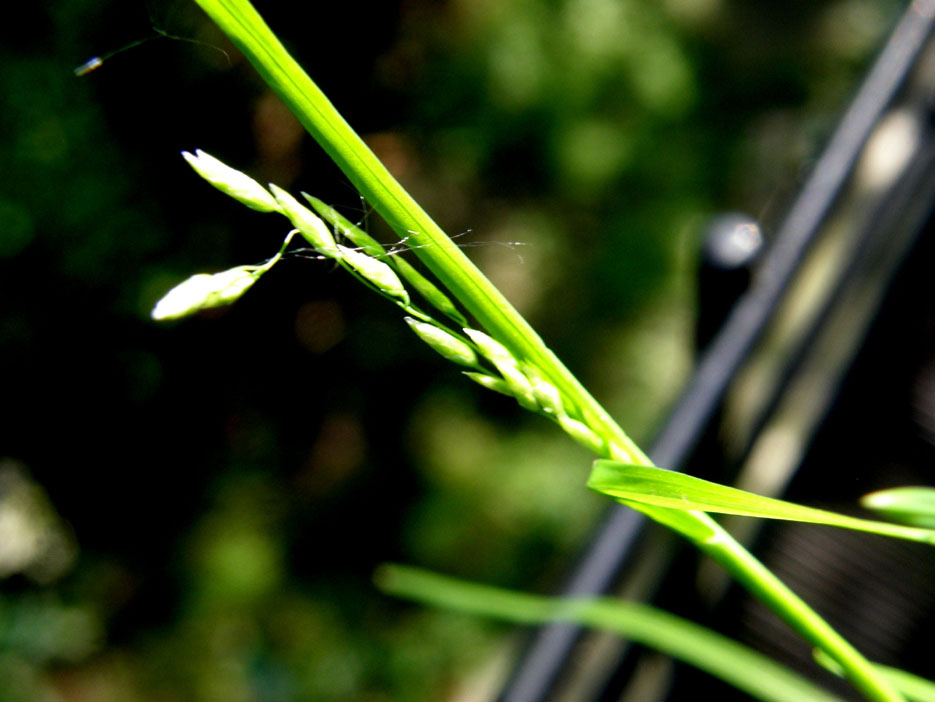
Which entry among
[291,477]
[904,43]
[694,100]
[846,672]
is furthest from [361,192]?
[694,100]

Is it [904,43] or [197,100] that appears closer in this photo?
[904,43]

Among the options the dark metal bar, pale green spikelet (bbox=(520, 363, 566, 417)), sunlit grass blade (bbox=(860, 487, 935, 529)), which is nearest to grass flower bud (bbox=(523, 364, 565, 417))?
pale green spikelet (bbox=(520, 363, 566, 417))

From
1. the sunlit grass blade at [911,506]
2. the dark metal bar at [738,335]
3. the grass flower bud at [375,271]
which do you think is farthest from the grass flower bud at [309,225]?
the dark metal bar at [738,335]

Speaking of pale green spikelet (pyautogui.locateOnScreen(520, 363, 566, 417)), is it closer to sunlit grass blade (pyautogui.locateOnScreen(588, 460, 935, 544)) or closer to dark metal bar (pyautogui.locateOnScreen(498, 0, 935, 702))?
sunlit grass blade (pyautogui.locateOnScreen(588, 460, 935, 544))

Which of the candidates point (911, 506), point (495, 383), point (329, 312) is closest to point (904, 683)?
point (911, 506)

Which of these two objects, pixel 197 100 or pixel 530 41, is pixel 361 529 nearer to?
pixel 197 100

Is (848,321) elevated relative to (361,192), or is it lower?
elevated

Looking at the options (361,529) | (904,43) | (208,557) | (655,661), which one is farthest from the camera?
(361,529)

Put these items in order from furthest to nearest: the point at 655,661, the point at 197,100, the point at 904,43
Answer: the point at 197,100
the point at 904,43
the point at 655,661

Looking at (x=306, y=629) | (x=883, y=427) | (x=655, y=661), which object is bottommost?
(x=306, y=629)
